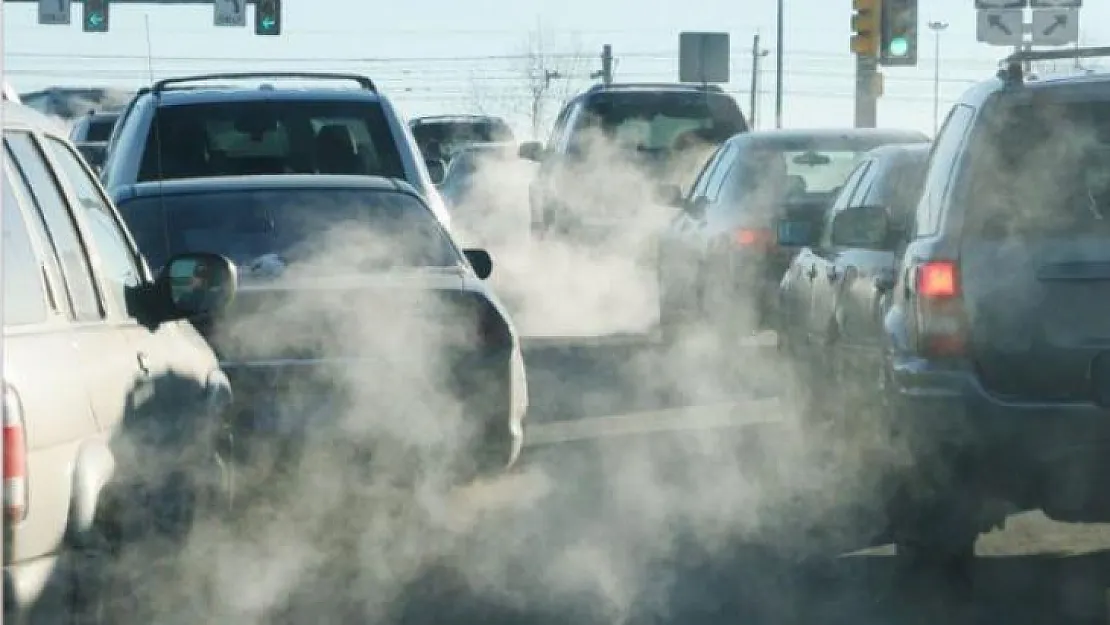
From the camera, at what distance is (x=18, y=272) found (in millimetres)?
5141

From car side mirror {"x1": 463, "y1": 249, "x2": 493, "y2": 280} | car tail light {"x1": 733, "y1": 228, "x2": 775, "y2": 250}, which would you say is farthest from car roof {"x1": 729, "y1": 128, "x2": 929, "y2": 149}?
car side mirror {"x1": 463, "y1": 249, "x2": 493, "y2": 280}

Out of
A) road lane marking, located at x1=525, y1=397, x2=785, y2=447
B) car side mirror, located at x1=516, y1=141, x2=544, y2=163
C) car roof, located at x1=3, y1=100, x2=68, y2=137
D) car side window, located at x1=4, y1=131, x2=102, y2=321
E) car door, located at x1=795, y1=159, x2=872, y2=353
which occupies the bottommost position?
car side mirror, located at x1=516, y1=141, x2=544, y2=163

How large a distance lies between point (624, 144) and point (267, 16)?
59.9ft

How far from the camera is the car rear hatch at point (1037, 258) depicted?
7.67 m

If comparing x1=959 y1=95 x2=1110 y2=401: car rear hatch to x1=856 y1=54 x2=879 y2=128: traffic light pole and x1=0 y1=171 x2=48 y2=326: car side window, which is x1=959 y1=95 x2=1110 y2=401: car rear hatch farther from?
x1=856 y1=54 x2=879 y2=128: traffic light pole

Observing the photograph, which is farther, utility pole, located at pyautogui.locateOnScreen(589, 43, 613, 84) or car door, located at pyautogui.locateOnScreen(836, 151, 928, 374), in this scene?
utility pole, located at pyautogui.locateOnScreen(589, 43, 613, 84)

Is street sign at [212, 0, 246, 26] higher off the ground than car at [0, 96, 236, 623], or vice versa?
car at [0, 96, 236, 623]

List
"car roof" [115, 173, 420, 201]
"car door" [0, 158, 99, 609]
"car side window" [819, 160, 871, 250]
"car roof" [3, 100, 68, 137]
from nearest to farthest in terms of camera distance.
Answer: "car door" [0, 158, 99, 609] < "car roof" [3, 100, 68, 137] < "car roof" [115, 173, 420, 201] < "car side window" [819, 160, 871, 250]

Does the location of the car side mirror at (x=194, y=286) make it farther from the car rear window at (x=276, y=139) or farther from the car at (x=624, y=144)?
the car at (x=624, y=144)

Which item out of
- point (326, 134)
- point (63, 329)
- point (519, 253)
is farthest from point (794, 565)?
point (519, 253)

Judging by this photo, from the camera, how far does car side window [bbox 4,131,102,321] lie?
18.5ft

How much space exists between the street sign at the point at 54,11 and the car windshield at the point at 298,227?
3493cm

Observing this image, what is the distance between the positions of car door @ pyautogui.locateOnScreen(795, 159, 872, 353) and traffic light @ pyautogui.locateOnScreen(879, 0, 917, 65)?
1764cm

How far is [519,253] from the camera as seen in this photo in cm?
3014
